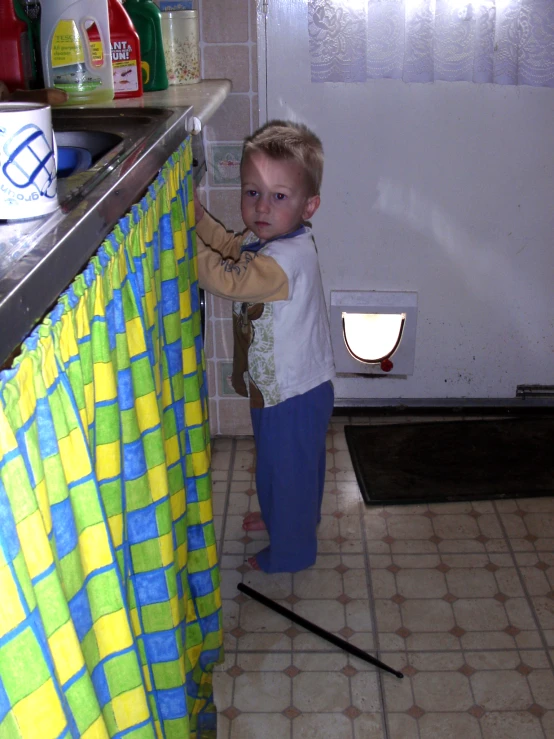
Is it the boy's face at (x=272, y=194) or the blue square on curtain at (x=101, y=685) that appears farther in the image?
the boy's face at (x=272, y=194)

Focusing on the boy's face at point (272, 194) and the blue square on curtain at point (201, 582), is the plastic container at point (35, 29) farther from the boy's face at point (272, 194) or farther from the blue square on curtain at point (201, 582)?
the blue square on curtain at point (201, 582)

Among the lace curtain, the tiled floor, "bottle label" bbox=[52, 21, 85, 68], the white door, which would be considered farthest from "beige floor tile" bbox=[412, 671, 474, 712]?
the lace curtain

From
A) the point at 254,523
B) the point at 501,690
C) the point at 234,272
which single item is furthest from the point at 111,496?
the point at 254,523

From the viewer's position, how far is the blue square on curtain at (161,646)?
2.89ft

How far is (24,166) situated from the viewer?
70cm

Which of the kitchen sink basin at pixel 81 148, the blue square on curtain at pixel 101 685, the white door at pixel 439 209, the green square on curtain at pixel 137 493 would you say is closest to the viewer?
the blue square on curtain at pixel 101 685

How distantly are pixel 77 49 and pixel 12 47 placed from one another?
4.1 inches

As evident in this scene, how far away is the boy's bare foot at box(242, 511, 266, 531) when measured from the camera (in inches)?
76.2

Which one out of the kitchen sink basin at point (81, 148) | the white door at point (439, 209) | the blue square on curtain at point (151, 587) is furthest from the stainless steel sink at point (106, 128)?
the white door at point (439, 209)

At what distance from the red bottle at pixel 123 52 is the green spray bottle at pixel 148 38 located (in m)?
0.13

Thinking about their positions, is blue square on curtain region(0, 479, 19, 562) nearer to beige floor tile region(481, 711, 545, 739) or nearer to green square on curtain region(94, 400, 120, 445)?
green square on curtain region(94, 400, 120, 445)

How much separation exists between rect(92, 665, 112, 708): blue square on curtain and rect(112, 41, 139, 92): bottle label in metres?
1.19

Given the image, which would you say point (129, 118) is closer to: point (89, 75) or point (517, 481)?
point (89, 75)

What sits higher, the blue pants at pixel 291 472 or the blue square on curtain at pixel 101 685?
the blue square on curtain at pixel 101 685
